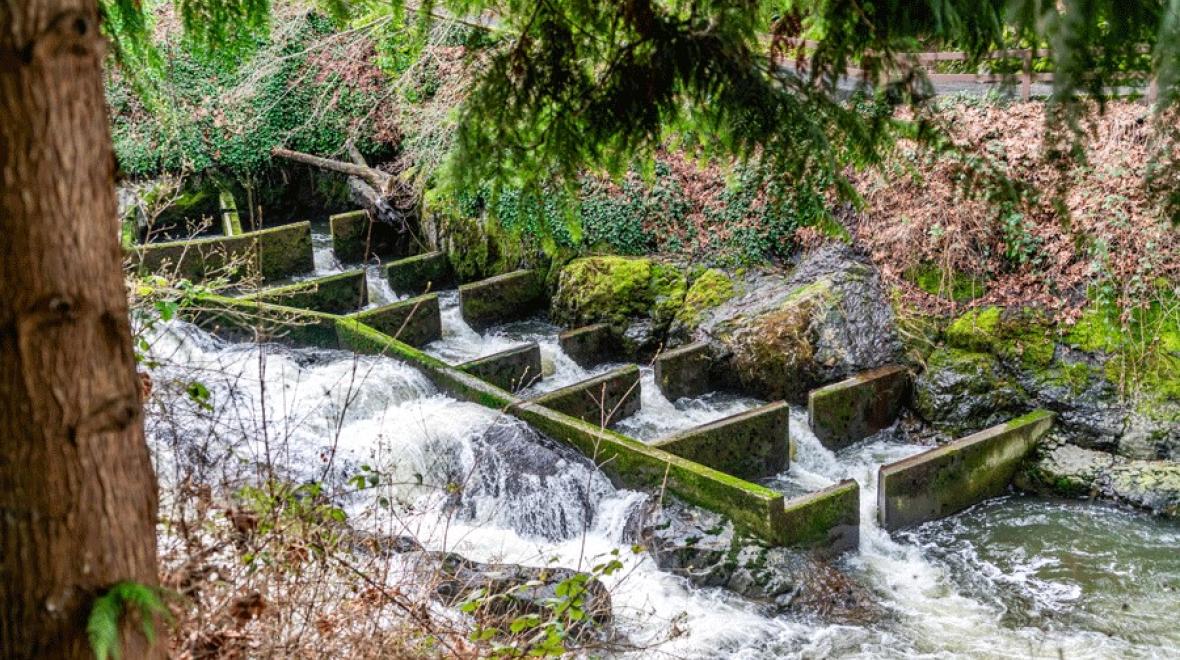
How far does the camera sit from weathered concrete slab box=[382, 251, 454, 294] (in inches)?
509

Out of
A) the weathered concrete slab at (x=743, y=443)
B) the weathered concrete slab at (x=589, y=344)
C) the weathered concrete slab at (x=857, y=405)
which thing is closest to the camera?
the weathered concrete slab at (x=743, y=443)

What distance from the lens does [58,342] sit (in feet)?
6.72

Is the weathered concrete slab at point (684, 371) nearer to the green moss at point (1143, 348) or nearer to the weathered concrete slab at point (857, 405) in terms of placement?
the weathered concrete slab at point (857, 405)

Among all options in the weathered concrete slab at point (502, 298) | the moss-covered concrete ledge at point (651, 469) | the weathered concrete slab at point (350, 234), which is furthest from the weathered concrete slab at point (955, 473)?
the weathered concrete slab at point (350, 234)

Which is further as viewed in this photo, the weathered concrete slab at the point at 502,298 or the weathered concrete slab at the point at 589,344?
the weathered concrete slab at the point at 502,298

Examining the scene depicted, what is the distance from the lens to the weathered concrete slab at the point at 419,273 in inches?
509

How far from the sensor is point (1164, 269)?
9055 mm

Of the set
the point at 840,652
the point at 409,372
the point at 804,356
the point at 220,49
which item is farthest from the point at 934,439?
the point at 220,49

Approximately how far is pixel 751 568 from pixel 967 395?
10.8 ft

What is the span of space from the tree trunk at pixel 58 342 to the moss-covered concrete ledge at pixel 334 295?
9.37 metres

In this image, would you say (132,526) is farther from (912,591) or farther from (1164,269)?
(1164,269)

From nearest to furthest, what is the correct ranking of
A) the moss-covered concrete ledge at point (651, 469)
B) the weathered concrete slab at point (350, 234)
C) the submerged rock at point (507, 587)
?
the submerged rock at point (507, 587)
the moss-covered concrete ledge at point (651, 469)
the weathered concrete slab at point (350, 234)

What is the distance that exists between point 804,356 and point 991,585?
3.11m

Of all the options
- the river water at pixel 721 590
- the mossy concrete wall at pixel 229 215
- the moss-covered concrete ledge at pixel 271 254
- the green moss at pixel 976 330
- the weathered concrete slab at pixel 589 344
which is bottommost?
the river water at pixel 721 590
